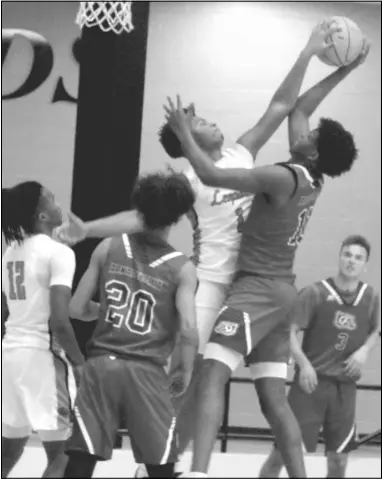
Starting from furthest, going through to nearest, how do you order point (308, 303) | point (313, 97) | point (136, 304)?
point (308, 303)
point (313, 97)
point (136, 304)

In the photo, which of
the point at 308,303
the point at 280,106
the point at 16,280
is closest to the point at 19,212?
the point at 16,280

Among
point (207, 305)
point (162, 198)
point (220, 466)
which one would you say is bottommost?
point (220, 466)

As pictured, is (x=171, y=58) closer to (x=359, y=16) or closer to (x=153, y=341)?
(x=359, y=16)

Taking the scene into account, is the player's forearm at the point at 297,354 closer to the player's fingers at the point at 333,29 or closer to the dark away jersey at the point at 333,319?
the dark away jersey at the point at 333,319

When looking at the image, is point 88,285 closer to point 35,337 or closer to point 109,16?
point 35,337

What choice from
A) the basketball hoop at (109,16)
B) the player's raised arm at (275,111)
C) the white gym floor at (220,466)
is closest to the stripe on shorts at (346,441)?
the white gym floor at (220,466)

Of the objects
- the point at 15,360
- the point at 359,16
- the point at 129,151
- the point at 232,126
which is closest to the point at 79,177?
the point at 129,151

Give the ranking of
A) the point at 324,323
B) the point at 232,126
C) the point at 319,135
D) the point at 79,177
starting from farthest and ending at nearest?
the point at 232,126 < the point at 324,323 < the point at 79,177 < the point at 319,135

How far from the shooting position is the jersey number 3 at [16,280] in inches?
163

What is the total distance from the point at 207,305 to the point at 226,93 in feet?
13.6

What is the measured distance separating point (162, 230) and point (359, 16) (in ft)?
16.8

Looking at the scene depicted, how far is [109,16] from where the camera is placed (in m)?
5.03

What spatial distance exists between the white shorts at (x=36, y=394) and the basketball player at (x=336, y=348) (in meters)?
1.37

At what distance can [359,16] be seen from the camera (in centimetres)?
844
